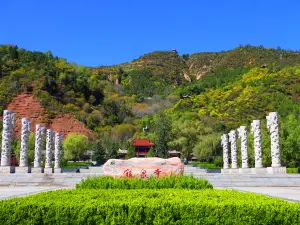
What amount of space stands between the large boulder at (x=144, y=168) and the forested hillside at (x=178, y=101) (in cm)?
1738

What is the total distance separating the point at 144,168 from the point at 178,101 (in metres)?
70.6

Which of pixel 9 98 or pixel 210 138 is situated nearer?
pixel 210 138

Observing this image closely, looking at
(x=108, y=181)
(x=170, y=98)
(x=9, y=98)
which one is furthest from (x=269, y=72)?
(x=108, y=181)

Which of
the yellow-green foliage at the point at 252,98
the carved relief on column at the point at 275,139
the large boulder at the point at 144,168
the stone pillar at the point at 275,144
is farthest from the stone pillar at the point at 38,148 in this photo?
the yellow-green foliage at the point at 252,98

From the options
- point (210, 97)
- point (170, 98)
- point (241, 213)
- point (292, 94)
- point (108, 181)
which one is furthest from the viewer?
point (170, 98)

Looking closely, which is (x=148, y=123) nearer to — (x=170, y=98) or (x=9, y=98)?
(x=170, y=98)

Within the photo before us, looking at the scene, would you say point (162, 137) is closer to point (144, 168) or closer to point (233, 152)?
point (233, 152)

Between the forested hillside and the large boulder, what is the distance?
57.0ft

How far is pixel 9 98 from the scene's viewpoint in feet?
226

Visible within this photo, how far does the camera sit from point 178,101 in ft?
272

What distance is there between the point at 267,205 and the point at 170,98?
84.7 m

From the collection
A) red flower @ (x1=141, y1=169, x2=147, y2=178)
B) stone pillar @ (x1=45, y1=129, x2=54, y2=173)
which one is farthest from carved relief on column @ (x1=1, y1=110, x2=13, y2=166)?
red flower @ (x1=141, y1=169, x2=147, y2=178)

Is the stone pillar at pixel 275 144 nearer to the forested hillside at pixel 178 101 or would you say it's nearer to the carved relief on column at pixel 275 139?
the carved relief on column at pixel 275 139

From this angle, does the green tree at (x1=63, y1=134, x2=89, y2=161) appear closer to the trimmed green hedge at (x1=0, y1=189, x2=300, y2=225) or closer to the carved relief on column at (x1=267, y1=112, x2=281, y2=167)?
the carved relief on column at (x1=267, y1=112, x2=281, y2=167)
